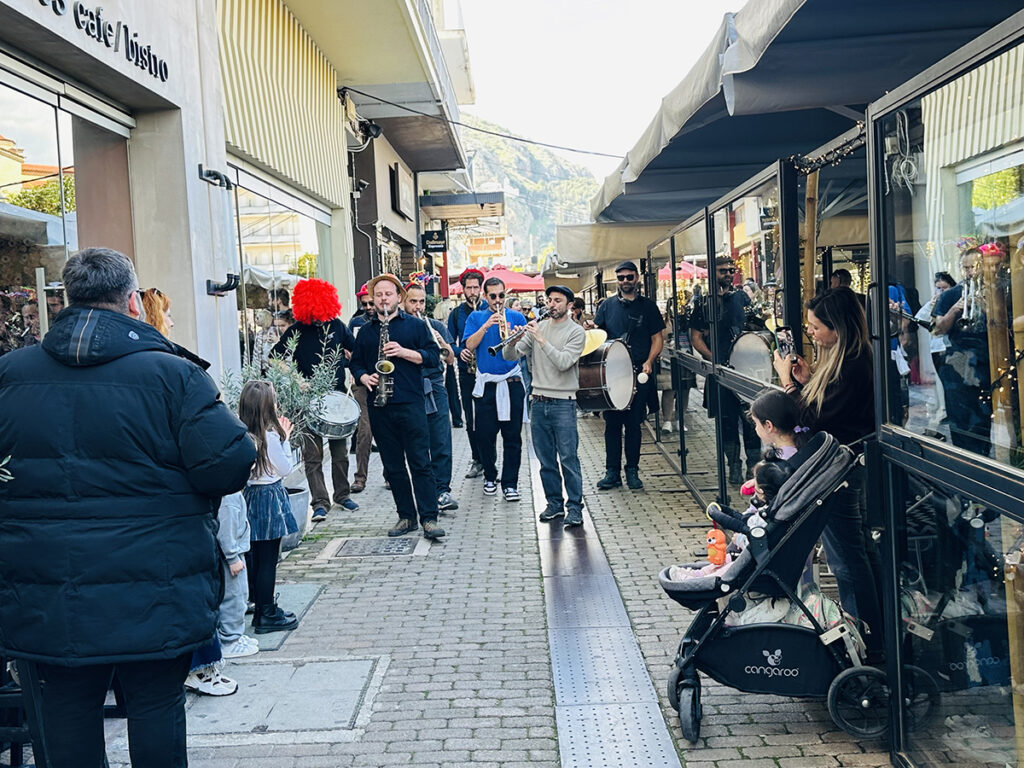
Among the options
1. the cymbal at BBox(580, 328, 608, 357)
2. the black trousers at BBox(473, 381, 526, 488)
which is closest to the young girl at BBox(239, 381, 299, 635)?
the black trousers at BBox(473, 381, 526, 488)

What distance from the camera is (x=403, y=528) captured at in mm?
7730

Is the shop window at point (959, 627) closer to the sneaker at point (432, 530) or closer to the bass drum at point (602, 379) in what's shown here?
the sneaker at point (432, 530)

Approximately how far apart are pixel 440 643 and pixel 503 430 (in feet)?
12.5

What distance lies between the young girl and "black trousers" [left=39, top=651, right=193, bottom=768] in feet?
7.15

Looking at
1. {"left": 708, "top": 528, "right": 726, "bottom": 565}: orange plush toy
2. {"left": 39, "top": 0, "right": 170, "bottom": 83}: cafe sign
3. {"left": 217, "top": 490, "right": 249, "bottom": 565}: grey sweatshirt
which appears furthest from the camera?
{"left": 39, "top": 0, "right": 170, "bottom": 83}: cafe sign

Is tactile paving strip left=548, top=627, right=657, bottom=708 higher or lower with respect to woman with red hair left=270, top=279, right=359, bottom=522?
lower

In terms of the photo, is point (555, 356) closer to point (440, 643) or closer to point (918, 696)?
point (440, 643)

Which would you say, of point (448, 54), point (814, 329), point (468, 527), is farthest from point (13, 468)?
point (448, 54)

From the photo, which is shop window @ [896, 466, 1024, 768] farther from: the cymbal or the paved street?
the cymbal

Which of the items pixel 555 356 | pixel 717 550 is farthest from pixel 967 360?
pixel 555 356

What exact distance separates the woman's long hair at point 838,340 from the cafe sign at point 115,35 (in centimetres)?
424

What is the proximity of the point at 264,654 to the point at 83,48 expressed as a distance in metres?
3.49

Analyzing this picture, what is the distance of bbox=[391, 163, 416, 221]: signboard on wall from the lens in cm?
1941

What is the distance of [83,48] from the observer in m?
5.60
